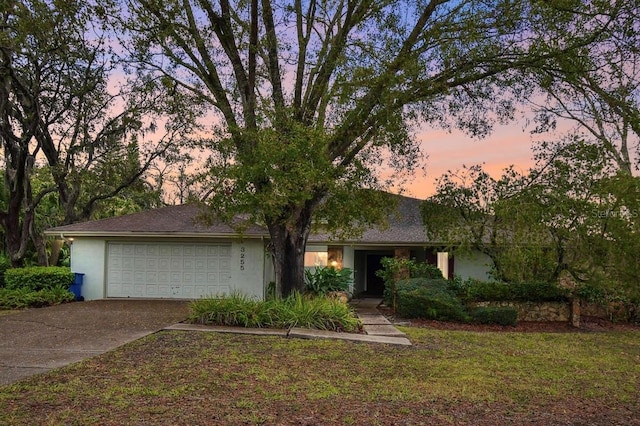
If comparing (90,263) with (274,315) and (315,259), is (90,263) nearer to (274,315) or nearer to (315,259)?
(315,259)

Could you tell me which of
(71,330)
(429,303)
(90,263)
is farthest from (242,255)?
(71,330)

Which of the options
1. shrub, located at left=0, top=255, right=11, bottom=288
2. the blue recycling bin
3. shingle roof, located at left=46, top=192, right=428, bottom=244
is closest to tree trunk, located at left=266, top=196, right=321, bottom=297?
shingle roof, located at left=46, top=192, right=428, bottom=244

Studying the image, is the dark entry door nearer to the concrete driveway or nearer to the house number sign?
the house number sign

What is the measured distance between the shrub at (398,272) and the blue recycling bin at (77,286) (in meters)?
9.32

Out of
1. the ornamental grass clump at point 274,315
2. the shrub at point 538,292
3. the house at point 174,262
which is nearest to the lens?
the ornamental grass clump at point 274,315

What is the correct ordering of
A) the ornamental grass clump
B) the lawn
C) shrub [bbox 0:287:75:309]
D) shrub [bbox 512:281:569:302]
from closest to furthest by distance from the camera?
the lawn → the ornamental grass clump → shrub [bbox 512:281:569:302] → shrub [bbox 0:287:75:309]

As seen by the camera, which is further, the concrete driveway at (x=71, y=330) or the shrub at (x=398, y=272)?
the shrub at (x=398, y=272)

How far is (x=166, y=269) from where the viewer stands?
56.4 feet

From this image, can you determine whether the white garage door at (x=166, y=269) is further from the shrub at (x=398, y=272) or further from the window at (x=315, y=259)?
the shrub at (x=398, y=272)

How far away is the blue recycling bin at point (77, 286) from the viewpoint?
1664cm

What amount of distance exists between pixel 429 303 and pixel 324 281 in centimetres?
396

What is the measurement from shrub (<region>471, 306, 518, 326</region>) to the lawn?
2.80 metres

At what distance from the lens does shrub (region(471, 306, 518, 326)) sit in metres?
12.6

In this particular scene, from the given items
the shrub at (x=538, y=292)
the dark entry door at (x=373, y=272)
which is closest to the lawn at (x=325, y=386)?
the shrub at (x=538, y=292)
